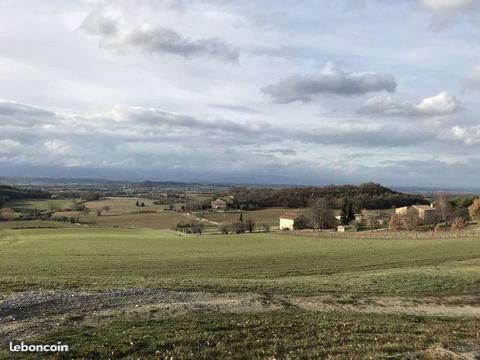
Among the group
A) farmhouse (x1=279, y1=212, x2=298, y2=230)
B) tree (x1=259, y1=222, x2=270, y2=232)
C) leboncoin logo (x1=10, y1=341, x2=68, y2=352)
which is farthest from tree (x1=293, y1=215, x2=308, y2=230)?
leboncoin logo (x1=10, y1=341, x2=68, y2=352)

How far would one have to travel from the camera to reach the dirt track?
12828 mm

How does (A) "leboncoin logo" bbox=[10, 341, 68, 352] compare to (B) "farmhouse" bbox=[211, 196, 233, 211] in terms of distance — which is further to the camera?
(B) "farmhouse" bbox=[211, 196, 233, 211]

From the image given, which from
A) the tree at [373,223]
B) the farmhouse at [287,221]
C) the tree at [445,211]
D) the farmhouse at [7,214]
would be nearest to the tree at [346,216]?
the tree at [373,223]

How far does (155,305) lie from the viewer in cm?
1496

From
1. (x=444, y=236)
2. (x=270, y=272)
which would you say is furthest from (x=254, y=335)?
(x=444, y=236)

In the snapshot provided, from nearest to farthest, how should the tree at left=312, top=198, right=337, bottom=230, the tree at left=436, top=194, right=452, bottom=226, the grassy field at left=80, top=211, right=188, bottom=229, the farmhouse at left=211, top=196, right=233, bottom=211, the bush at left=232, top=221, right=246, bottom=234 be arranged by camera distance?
the bush at left=232, top=221, right=246, bottom=234 < the tree at left=436, top=194, right=452, bottom=226 < the tree at left=312, top=198, right=337, bottom=230 < the grassy field at left=80, top=211, right=188, bottom=229 < the farmhouse at left=211, top=196, right=233, bottom=211

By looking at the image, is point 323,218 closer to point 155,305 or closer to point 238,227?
point 238,227

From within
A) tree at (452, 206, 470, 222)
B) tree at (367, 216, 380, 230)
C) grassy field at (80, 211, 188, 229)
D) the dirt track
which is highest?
the dirt track

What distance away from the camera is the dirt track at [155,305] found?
42.1ft

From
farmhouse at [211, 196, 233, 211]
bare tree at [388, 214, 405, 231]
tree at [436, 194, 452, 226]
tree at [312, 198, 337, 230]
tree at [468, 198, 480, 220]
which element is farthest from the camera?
→ farmhouse at [211, 196, 233, 211]

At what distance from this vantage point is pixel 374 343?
10875 mm

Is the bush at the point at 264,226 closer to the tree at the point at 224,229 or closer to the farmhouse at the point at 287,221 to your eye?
the farmhouse at the point at 287,221

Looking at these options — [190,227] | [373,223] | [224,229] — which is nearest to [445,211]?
[373,223]

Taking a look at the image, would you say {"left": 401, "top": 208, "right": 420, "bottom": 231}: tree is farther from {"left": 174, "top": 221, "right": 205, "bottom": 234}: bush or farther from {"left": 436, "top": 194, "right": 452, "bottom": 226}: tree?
{"left": 174, "top": 221, "right": 205, "bottom": 234}: bush
